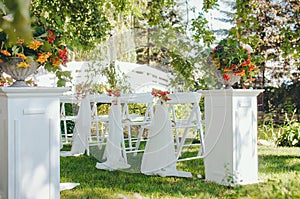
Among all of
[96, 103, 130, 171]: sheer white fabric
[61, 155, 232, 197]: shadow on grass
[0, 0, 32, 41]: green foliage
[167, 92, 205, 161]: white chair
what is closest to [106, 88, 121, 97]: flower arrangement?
[96, 103, 130, 171]: sheer white fabric

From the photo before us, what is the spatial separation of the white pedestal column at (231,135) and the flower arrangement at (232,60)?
0.17 m

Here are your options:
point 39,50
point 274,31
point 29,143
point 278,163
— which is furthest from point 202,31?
point 274,31

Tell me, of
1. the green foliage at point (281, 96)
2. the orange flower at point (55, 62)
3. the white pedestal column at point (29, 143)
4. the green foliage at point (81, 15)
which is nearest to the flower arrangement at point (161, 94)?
the green foliage at point (81, 15)

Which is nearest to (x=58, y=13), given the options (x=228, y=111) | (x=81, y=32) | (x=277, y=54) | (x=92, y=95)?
(x=81, y=32)

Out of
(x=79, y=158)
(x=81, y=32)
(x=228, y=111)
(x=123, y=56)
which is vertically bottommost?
(x=79, y=158)

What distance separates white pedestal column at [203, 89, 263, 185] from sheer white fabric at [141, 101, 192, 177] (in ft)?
1.43

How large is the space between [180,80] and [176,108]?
0.33m

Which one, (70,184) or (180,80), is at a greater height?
(180,80)

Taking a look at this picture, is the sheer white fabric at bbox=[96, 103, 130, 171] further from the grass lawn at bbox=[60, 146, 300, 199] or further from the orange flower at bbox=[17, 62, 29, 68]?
the orange flower at bbox=[17, 62, 29, 68]

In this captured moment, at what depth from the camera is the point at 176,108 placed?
407 centimetres

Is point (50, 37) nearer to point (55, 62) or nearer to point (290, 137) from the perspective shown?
point (55, 62)

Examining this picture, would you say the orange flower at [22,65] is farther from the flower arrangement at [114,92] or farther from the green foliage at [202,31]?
the green foliage at [202,31]

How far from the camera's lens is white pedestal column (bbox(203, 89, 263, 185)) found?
336 cm

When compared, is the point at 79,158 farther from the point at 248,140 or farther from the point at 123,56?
the point at 248,140
